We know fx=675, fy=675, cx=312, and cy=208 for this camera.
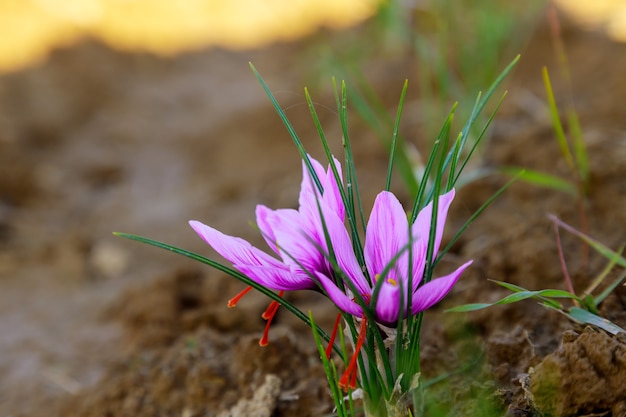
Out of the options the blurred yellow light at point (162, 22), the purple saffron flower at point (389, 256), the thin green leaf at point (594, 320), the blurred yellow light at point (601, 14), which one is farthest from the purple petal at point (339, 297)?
the blurred yellow light at point (162, 22)

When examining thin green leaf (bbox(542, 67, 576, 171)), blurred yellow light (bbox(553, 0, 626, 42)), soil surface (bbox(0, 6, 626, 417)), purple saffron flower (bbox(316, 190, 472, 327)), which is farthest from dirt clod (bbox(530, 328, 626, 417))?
blurred yellow light (bbox(553, 0, 626, 42))

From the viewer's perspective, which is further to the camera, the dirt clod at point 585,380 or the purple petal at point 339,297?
the dirt clod at point 585,380

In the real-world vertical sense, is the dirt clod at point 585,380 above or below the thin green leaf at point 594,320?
below

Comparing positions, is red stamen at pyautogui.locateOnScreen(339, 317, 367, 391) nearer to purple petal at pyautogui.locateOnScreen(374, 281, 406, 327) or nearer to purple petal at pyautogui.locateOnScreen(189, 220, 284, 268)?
purple petal at pyautogui.locateOnScreen(374, 281, 406, 327)

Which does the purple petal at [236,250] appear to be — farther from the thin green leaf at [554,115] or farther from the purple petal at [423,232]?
the thin green leaf at [554,115]

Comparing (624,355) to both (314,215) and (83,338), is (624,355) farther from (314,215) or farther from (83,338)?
(83,338)
